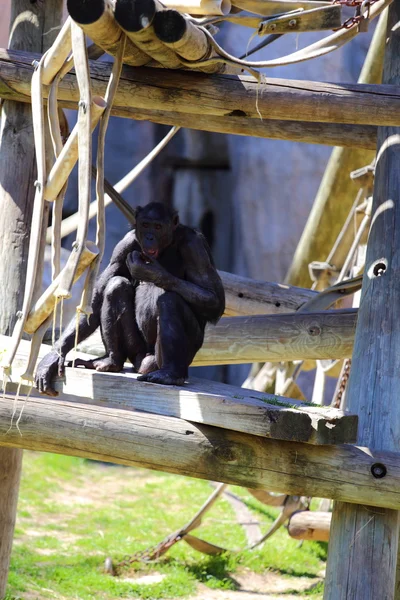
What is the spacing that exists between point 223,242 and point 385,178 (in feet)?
28.1

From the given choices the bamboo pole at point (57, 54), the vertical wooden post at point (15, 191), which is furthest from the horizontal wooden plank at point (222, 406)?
the bamboo pole at point (57, 54)

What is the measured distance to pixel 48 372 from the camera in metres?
3.68

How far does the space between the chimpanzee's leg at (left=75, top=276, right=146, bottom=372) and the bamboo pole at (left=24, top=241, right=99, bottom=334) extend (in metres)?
0.90

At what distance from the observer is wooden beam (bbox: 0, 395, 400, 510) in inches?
138

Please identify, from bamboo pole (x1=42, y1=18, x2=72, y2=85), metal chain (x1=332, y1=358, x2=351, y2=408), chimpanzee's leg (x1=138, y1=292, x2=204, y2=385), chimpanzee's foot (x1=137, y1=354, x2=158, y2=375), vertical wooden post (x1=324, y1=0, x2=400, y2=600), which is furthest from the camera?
metal chain (x1=332, y1=358, x2=351, y2=408)

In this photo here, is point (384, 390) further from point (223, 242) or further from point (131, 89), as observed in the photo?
point (223, 242)

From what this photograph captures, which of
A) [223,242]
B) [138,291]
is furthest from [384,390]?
[223,242]

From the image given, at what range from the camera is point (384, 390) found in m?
3.98

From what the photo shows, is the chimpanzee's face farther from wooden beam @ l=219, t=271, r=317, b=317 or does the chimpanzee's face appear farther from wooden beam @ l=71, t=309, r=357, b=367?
wooden beam @ l=219, t=271, r=317, b=317

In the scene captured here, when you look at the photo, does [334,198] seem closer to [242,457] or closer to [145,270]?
[145,270]

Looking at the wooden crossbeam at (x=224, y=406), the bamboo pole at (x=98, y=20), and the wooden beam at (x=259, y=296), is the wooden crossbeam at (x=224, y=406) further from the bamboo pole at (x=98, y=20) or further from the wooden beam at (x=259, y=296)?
the wooden beam at (x=259, y=296)

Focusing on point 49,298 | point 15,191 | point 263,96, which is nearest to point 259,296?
point 15,191

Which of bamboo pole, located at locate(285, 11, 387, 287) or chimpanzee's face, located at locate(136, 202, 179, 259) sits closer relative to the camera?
chimpanzee's face, located at locate(136, 202, 179, 259)

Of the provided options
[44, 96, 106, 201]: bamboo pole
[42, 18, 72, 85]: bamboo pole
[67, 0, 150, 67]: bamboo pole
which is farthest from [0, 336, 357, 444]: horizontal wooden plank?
[67, 0, 150, 67]: bamboo pole
